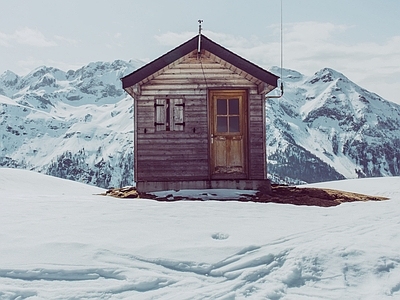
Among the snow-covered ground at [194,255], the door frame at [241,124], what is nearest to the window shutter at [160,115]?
the door frame at [241,124]

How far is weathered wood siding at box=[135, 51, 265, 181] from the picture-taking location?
1280 cm

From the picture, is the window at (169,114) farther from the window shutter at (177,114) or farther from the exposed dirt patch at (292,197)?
the exposed dirt patch at (292,197)

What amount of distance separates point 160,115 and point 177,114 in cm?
50

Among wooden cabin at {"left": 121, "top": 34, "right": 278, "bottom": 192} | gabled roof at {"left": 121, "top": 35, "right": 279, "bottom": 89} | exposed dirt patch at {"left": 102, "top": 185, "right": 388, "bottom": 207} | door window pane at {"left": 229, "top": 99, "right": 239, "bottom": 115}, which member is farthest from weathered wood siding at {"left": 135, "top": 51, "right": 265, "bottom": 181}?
exposed dirt patch at {"left": 102, "top": 185, "right": 388, "bottom": 207}

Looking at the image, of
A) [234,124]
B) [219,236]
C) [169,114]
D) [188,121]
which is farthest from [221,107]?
[219,236]

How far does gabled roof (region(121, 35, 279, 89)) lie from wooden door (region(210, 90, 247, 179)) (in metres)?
0.79

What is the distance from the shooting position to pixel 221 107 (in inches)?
519

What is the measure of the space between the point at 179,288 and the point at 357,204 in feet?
20.0

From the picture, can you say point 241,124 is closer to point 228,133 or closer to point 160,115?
point 228,133

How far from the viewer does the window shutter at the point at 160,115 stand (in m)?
12.9

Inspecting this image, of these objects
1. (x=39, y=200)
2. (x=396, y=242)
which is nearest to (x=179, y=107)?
(x=39, y=200)

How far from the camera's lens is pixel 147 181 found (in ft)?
41.4

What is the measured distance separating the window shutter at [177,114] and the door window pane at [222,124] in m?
1.06

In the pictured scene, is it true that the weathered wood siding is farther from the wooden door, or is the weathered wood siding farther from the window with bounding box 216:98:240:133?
the window with bounding box 216:98:240:133
